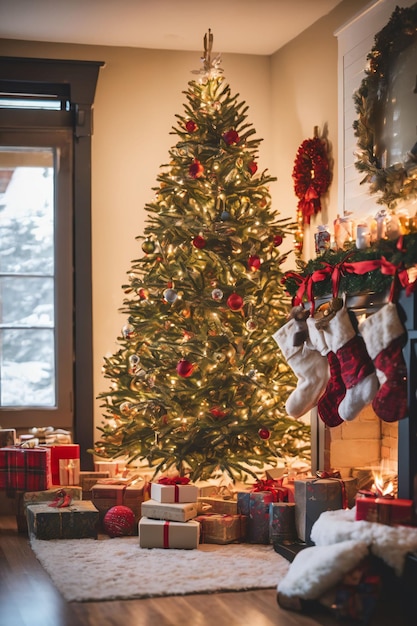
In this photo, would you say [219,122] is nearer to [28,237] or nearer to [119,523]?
[28,237]

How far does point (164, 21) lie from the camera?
203 inches

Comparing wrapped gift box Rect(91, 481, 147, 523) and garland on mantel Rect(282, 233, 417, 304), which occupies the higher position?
garland on mantel Rect(282, 233, 417, 304)

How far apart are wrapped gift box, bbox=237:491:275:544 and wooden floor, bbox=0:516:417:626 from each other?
2.62ft

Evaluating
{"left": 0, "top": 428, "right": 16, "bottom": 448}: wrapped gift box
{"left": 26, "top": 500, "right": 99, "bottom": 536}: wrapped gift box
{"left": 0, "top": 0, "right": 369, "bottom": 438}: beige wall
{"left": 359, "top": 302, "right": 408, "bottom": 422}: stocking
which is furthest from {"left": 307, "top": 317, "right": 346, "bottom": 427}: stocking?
{"left": 0, "top": 0, "right": 369, "bottom": 438}: beige wall

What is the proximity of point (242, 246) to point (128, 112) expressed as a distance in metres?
1.52

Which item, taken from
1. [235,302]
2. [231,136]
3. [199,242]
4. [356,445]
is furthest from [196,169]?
[356,445]

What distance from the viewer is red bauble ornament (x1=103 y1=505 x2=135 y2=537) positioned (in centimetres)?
436

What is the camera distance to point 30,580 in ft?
11.8

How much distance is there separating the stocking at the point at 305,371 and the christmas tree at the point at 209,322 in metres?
0.49

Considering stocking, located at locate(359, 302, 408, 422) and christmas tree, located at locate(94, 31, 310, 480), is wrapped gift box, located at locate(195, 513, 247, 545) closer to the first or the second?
christmas tree, located at locate(94, 31, 310, 480)

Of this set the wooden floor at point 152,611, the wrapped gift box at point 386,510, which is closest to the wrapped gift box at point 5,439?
the wooden floor at point 152,611

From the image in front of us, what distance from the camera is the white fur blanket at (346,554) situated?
3.11 m

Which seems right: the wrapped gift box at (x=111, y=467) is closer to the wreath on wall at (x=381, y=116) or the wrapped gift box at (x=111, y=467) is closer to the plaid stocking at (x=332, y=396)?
the plaid stocking at (x=332, y=396)

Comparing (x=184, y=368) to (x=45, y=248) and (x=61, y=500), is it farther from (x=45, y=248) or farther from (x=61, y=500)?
(x=45, y=248)
